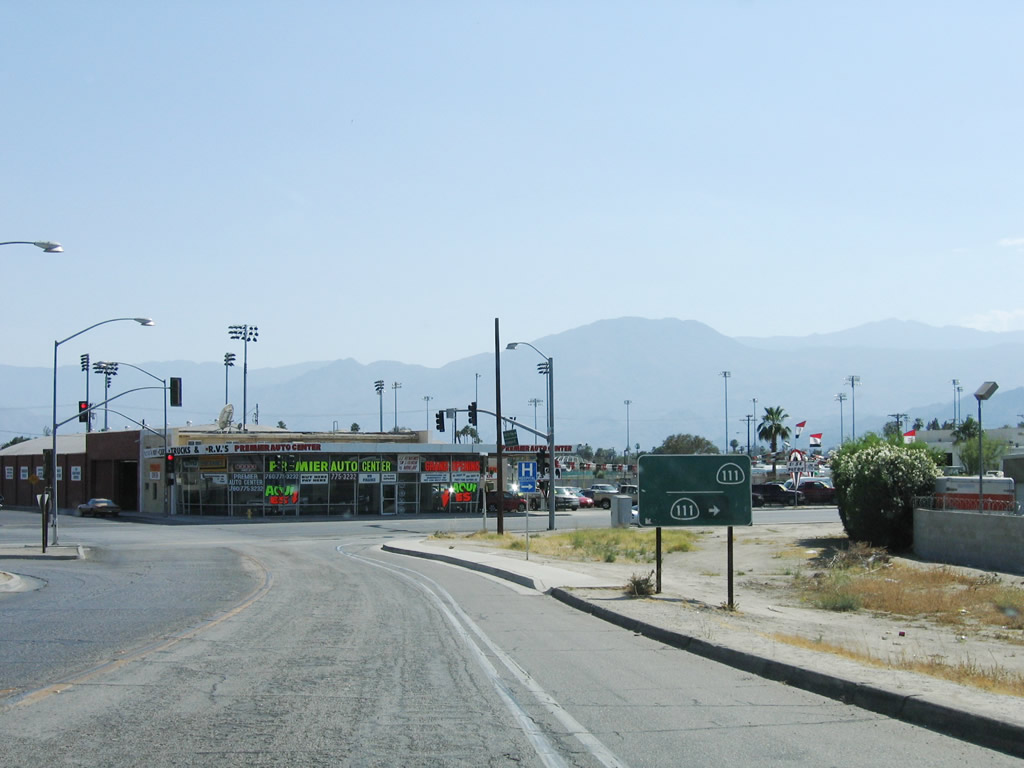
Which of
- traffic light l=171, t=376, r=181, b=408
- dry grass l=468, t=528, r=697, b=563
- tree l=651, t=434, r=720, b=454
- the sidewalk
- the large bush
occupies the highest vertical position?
traffic light l=171, t=376, r=181, b=408

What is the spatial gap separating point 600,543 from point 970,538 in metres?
14.1

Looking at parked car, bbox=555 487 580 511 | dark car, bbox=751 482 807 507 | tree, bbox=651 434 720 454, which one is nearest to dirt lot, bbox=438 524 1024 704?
dark car, bbox=751 482 807 507

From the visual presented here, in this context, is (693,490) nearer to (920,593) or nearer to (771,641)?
(771,641)

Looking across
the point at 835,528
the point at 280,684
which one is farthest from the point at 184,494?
the point at 280,684

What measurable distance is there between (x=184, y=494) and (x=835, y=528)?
1758 inches

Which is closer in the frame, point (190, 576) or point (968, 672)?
point (968, 672)

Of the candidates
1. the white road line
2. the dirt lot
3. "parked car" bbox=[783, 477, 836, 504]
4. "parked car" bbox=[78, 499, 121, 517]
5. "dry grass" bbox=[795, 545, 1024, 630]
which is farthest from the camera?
"parked car" bbox=[783, 477, 836, 504]

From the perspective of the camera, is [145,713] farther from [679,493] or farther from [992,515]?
[992,515]

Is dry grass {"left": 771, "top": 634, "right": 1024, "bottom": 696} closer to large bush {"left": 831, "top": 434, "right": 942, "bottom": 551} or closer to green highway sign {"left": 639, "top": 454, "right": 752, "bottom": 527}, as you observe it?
green highway sign {"left": 639, "top": 454, "right": 752, "bottom": 527}

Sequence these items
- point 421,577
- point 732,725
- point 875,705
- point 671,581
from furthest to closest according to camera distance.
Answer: point 421,577 → point 671,581 → point 875,705 → point 732,725

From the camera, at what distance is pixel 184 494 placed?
6888 cm

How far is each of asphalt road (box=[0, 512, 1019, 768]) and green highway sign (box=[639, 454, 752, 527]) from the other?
7.90 feet

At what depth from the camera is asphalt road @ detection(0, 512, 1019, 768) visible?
6934 millimetres

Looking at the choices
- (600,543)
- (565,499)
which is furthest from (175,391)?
(565,499)
